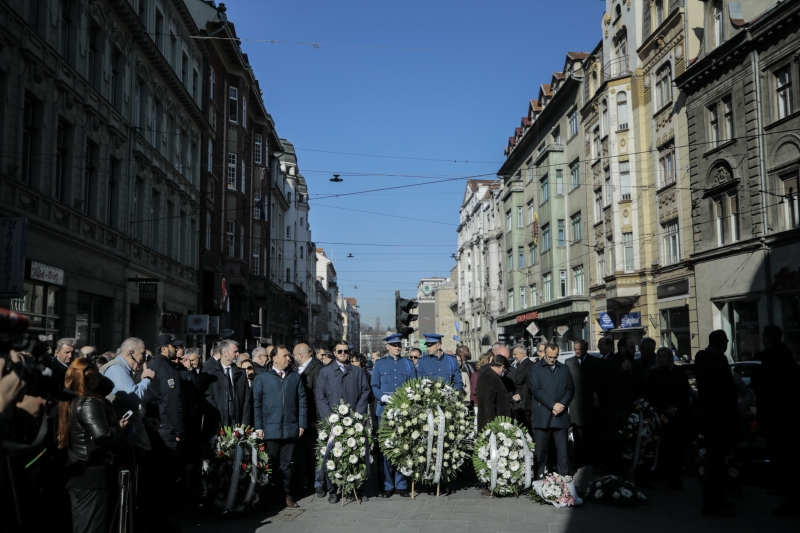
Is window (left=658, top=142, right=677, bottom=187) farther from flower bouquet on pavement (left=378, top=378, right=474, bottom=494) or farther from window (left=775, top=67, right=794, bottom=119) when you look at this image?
flower bouquet on pavement (left=378, top=378, right=474, bottom=494)

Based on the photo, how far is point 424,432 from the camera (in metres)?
9.79

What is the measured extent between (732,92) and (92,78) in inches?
810

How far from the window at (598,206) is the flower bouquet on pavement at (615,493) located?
29628mm

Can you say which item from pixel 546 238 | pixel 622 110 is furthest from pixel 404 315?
pixel 546 238

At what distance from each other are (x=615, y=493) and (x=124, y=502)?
573 centimetres

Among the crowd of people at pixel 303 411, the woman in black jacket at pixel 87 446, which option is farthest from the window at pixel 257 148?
the woman in black jacket at pixel 87 446

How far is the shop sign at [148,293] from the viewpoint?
24391 mm

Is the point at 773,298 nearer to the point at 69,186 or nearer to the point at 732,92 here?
the point at 732,92

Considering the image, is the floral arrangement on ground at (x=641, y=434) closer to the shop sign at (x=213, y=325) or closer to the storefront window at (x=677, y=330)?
the storefront window at (x=677, y=330)

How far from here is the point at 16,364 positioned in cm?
408

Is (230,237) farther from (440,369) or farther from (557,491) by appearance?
(557,491)

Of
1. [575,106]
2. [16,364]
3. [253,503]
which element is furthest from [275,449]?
[575,106]

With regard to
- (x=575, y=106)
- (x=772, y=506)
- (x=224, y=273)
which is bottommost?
(x=772, y=506)

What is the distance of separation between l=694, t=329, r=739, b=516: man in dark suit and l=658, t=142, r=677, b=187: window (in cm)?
2331
